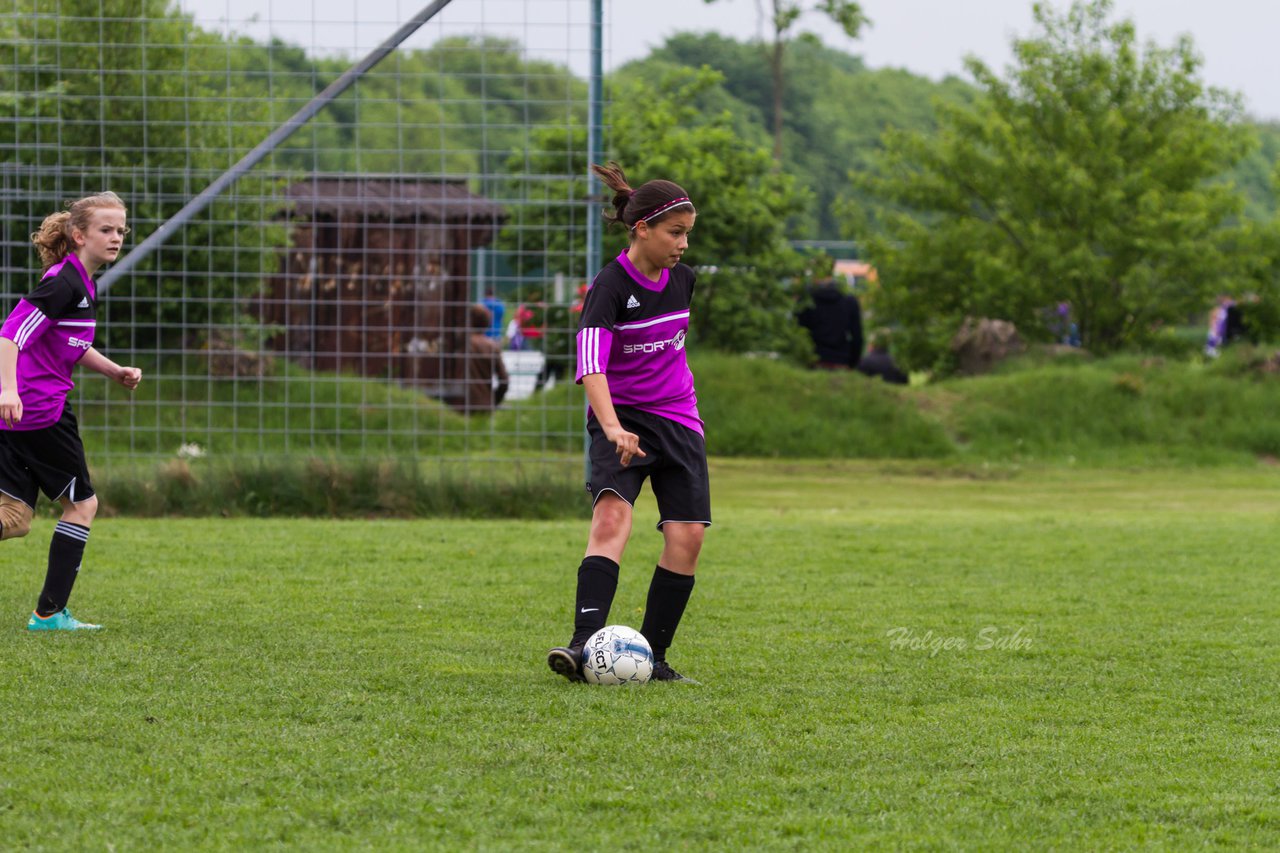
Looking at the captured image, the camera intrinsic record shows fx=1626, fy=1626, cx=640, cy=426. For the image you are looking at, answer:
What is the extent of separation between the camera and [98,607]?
23.2 feet

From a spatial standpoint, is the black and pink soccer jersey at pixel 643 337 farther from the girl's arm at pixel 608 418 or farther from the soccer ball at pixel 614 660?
the soccer ball at pixel 614 660

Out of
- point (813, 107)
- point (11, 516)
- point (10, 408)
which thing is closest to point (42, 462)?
point (11, 516)

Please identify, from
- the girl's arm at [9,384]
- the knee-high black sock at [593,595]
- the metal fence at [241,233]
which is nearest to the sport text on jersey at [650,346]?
the knee-high black sock at [593,595]

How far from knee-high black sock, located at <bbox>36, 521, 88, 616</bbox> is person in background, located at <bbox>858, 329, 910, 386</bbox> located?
1730cm

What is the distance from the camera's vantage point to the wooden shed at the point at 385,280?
16.6 metres

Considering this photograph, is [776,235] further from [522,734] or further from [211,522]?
[522,734]

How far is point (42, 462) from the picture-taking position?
6.39 m

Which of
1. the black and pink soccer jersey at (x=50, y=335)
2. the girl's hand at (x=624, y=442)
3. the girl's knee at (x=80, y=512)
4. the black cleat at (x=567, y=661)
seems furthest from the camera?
the girl's knee at (x=80, y=512)

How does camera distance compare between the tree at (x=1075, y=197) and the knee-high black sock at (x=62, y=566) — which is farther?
the tree at (x=1075, y=197)

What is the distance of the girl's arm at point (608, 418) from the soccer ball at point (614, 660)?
597mm

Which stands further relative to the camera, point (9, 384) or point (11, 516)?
point (11, 516)

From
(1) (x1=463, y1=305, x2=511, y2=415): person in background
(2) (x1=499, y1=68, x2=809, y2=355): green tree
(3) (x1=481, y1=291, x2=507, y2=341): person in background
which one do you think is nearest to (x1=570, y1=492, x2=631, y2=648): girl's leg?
(3) (x1=481, y1=291, x2=507, y2=341): person in background

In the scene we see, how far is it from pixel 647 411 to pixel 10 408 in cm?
234

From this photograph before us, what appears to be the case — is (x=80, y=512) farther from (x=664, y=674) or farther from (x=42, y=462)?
(x=664, y=674)
